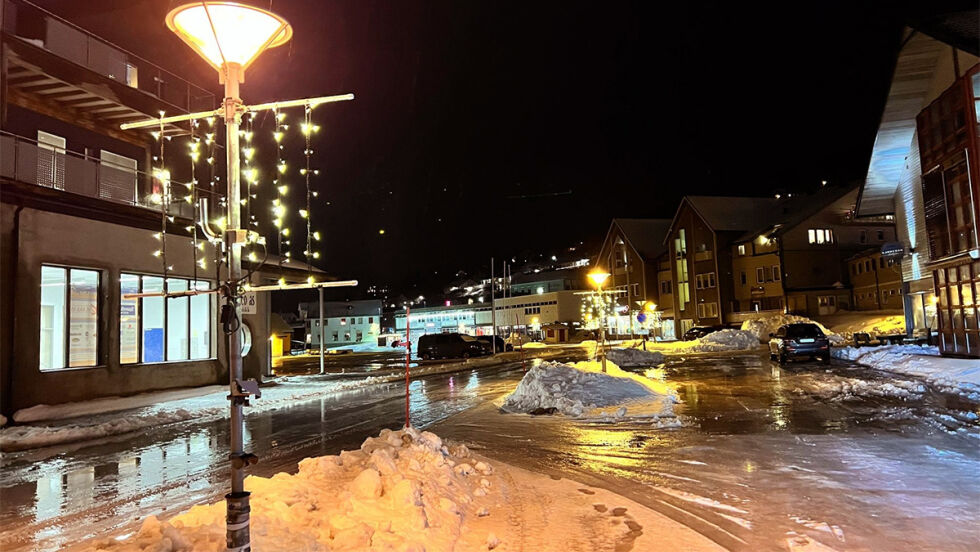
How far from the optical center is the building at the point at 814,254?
5072 cm

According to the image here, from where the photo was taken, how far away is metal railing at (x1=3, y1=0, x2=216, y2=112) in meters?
17.6

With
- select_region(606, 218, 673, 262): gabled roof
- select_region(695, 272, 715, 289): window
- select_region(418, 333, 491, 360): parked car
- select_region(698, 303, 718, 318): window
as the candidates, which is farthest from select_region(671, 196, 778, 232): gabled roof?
select_region(418, 333, 491, 360): parked car

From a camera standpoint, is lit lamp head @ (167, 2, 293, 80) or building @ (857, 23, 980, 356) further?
building @ (857, 23, 980, 356)

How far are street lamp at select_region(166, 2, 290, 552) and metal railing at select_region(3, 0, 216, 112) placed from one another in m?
16.3

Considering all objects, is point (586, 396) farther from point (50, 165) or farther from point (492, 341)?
point (492, 341)

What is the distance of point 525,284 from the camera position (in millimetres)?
93812

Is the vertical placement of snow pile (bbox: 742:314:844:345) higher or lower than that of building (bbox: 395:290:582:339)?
lower

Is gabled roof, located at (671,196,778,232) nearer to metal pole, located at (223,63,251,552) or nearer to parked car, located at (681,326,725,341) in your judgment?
parked car, located at (681,326,725,341)

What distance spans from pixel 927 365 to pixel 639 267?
4967 centimetres

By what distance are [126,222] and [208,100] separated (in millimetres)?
6629

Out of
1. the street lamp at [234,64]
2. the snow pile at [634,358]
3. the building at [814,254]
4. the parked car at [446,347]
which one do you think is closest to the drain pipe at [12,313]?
the street lamp at [234,64]

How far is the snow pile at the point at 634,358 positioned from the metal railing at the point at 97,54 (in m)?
22.7

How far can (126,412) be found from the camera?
51.4 ft

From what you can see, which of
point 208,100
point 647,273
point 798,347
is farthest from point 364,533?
point 647,273
